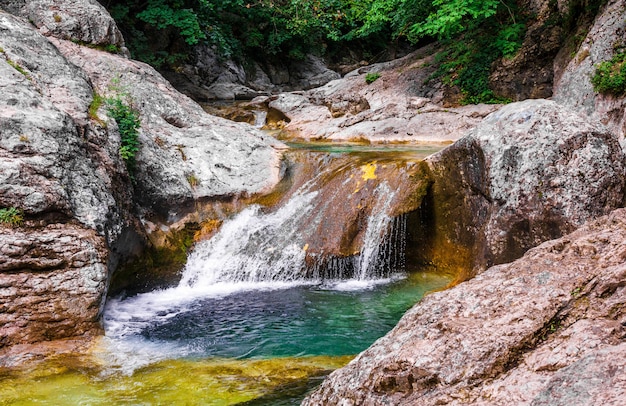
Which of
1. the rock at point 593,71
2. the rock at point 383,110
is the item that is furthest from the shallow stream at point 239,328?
the rock at point 593,71

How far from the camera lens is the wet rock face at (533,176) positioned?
20.4 ft

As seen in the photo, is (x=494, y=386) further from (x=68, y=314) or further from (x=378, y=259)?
(x=378, y=259)

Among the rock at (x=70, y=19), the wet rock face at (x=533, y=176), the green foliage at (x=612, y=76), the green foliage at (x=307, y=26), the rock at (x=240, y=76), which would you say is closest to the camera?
the wet rock face at (x=533, y=176)

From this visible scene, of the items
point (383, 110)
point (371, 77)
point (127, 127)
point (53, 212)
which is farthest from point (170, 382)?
point (371, 77)

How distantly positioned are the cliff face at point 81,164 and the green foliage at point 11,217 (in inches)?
1.9

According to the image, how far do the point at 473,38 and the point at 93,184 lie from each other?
1356 centimetres

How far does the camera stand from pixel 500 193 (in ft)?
22.4

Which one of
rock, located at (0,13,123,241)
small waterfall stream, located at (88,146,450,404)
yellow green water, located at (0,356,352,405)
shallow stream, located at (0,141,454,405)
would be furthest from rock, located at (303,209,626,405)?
rock, located at (0,13,123,241)

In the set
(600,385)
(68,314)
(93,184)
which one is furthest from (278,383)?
(93,184)

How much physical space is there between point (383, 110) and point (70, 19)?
337 inches

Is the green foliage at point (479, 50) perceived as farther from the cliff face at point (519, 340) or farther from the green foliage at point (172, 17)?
the cliff face at point (519, 340)

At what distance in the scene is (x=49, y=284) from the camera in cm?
569

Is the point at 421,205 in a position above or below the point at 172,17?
below

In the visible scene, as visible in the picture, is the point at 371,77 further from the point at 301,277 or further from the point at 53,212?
the point at 53,212
